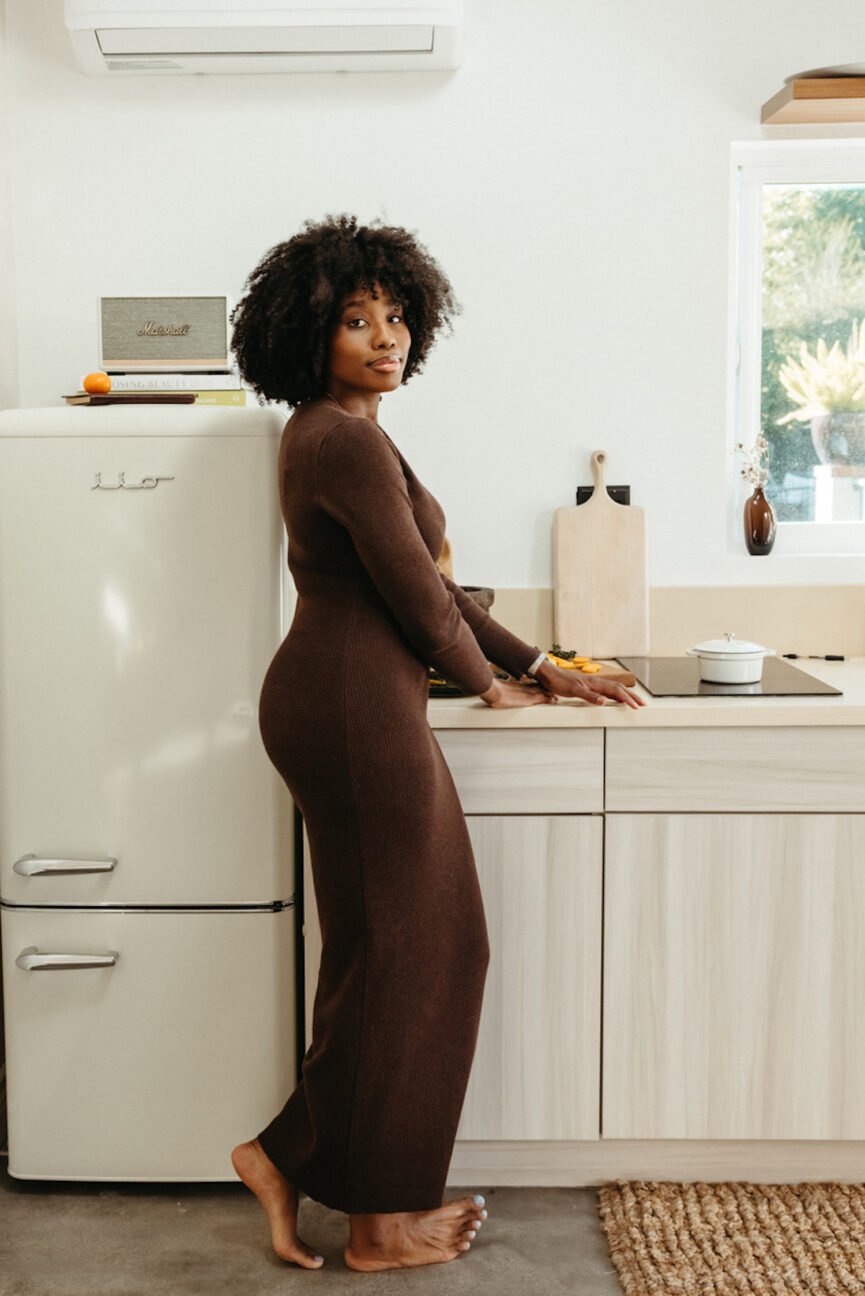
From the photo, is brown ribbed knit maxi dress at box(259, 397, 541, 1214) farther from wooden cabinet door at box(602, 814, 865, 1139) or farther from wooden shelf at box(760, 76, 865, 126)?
wooden shelf at box(760, 76, 865, 126)

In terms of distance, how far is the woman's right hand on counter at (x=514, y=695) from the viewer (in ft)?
6.81

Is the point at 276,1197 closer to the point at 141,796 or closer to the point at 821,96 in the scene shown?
the point at 141,796

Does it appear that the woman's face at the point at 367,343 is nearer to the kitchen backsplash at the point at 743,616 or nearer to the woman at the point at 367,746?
the woman at the point at 367,746

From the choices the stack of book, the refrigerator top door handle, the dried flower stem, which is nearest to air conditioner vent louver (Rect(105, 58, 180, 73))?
the stack of book

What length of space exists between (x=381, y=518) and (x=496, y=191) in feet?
3.87

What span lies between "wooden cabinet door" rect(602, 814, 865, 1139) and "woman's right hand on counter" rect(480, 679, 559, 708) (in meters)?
0.25

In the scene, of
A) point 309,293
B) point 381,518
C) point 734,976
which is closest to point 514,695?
point 381,518

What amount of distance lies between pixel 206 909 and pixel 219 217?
1432 mm

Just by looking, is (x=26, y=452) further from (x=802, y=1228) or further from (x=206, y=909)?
(x=802, y=1228)

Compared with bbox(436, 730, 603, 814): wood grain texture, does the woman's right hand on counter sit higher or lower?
higher

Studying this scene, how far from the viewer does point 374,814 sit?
1881 mm

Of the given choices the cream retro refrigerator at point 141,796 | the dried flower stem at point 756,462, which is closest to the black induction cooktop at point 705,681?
the dried flower stem at point 756,462

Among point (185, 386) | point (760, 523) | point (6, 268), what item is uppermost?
point (6, 268)

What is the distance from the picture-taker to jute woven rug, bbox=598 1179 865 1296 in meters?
1.95
